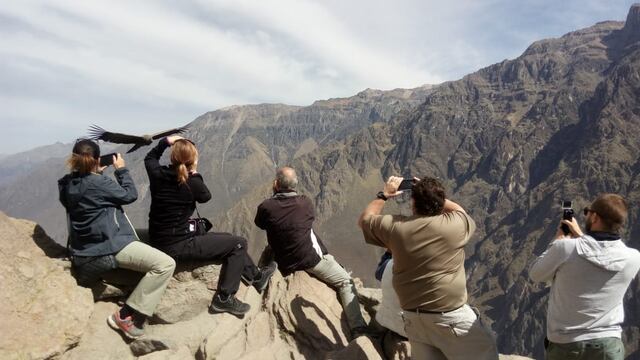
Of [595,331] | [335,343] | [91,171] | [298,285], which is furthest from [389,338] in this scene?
[91,171]

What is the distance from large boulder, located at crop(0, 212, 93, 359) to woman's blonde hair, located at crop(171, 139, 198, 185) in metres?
2.98

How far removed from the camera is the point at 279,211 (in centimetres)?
872

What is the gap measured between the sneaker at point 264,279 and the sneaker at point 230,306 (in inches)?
27.5

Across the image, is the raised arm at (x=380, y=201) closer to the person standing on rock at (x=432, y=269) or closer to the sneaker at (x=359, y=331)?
the person standing on rock at (x=432, y=269)

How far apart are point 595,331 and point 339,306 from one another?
15.2ft

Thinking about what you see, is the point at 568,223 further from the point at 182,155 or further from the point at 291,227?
the point at 182,155

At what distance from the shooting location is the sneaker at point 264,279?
9625 millimetres

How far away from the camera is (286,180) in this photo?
28.3 feet

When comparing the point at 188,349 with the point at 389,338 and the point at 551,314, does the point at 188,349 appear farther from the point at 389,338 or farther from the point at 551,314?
the point at 551,314

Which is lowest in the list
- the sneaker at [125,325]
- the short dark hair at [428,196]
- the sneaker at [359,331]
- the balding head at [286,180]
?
the sneaker at [125,325]

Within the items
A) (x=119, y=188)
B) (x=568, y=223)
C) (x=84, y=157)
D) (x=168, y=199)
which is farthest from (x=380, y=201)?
(x=84, y=157)

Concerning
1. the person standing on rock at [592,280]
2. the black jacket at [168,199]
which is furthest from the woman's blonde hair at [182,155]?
the person standing on rock at [592,280]

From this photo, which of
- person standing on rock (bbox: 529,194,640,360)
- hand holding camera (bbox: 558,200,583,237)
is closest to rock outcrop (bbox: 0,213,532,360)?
person standing on rock (bbox: 529,194,640,360)

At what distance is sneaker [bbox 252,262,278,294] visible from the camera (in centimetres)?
962
